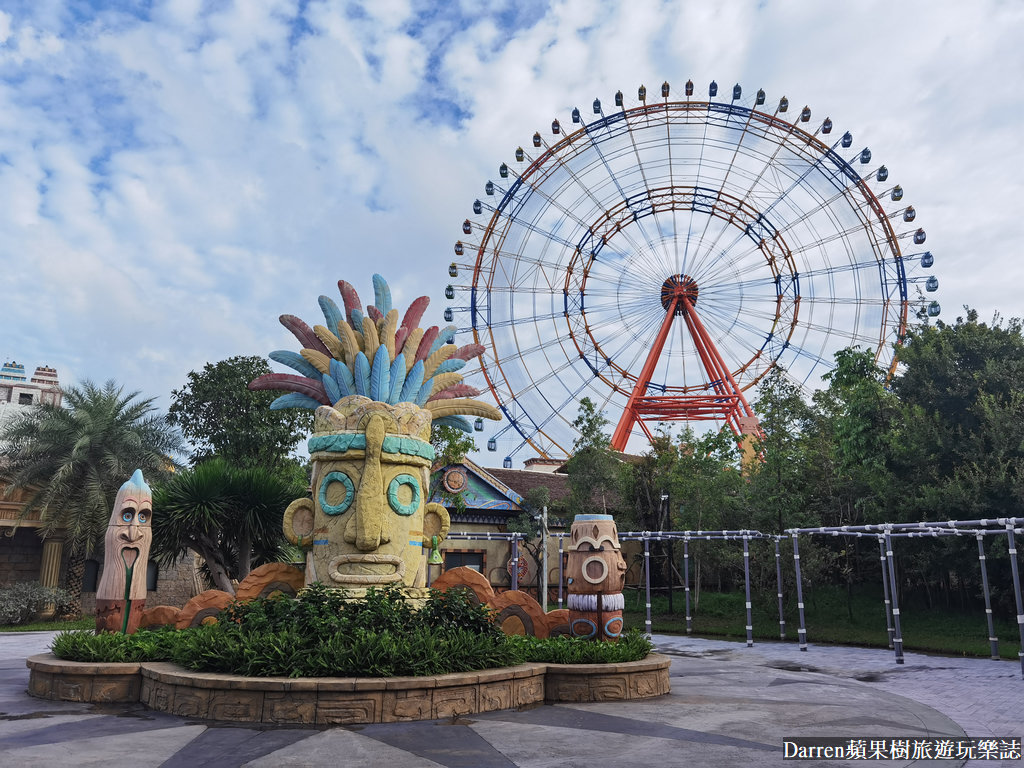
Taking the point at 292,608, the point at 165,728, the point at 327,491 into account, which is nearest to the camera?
the point at 165,728

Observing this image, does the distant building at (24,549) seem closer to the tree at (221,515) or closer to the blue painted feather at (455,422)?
the tree at (221,515)

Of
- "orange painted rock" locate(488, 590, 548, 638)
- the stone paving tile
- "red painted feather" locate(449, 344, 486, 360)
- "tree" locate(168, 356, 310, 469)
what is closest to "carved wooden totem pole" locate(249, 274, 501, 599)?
"red painted feather" locate(449, 344, 486, 360)

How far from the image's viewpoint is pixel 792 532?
1745cm

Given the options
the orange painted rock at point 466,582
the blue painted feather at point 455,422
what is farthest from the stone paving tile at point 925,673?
the blue painted feather at point 455,422

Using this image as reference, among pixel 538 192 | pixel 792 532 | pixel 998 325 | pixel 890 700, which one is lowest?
pixel 890 700

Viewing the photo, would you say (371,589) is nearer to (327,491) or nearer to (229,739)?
(327,491)

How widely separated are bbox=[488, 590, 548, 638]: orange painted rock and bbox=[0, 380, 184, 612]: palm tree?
50.5 ft

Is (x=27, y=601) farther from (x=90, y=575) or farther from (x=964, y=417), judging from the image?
(x=964, y=417)

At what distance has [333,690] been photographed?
796cm

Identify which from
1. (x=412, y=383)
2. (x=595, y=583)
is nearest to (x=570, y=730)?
(x=595, y=583)

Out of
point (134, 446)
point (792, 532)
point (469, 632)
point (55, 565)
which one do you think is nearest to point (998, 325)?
point (792, 532)

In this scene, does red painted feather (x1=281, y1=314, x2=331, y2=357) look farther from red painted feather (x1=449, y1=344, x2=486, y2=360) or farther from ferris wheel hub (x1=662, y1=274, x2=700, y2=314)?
ferris wheel hub (x1=662, y1=274, x2=700, y2=314)

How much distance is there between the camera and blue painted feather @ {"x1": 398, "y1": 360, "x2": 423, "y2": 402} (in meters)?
12.6

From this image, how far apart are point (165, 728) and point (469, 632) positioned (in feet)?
11.8
